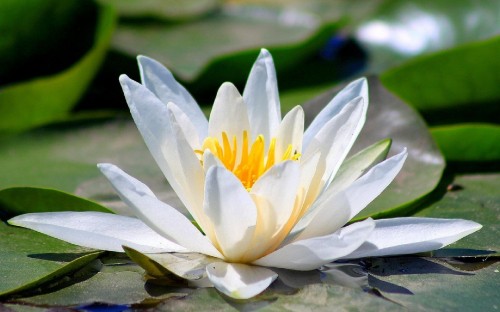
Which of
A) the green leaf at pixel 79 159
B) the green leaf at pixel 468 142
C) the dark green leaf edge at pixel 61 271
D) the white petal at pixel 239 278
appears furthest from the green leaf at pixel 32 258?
the green leaf at pixel 468 142

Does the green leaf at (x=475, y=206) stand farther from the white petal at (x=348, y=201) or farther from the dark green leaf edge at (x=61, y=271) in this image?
the dark green leaf edge at (x=61, y=271)

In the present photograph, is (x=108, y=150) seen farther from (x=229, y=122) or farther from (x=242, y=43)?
(x=242, y=43)

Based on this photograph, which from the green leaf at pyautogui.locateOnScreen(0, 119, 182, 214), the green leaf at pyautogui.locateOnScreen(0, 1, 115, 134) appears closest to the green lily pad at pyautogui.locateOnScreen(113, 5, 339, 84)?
the green leaf at pyautogui.locateOnScreen(0, 1, 115, 134)

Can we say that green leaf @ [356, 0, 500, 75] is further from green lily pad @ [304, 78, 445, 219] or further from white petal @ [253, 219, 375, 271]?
white petal @ [253, 219, 375, 271]

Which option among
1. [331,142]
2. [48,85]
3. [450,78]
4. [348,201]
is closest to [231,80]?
[48,85]

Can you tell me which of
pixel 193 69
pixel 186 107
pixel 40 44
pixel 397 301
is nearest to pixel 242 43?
pixel 193 69

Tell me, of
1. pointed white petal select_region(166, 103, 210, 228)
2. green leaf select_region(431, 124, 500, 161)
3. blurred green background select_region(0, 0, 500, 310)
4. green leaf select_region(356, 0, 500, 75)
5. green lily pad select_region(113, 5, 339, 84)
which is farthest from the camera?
green leaf select_region(356, 0, 500, 75)
